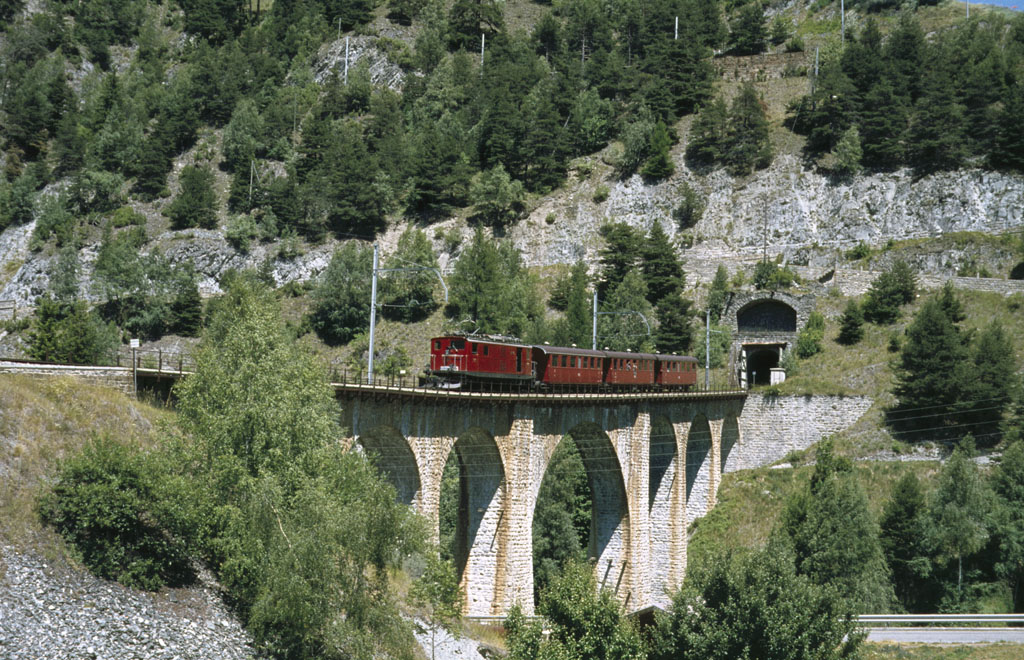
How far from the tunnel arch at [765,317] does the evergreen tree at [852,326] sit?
6418 millimetres

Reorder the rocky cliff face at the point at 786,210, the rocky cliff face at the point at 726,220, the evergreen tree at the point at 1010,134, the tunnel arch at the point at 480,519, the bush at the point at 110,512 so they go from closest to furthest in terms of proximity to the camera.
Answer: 1. the bush at the point at 110,512
2. the tunnel arch at the point at 480,519
3. the evergreen tree at the point at 1010,134
4. the rocky cliff face at the point at 786,210
5. the rocky cliff face at the point at 726,220

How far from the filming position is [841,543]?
48.5m

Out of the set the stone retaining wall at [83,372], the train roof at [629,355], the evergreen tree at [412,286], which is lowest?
the stone retaining wall at [83,372]

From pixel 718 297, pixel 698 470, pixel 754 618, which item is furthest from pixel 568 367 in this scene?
pixel 718 297

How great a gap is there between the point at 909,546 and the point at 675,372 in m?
16.5

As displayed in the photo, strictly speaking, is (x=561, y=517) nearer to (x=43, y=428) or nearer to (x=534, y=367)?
(x=534, y=367)

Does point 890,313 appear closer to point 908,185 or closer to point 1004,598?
point 908,185

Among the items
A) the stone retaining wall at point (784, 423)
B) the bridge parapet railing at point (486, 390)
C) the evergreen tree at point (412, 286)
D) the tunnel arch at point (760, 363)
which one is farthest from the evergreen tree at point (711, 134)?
the bridge parapet railing at point (486, 390)

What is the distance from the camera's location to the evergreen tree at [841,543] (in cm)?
4784

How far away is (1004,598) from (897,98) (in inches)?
2213

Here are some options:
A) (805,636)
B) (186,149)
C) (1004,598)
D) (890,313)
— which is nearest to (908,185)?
(890,313)

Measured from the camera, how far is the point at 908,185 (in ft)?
291

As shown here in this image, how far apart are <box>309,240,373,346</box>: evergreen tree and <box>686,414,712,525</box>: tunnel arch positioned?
32.7m

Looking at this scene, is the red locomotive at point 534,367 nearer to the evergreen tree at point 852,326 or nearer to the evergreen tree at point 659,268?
the evergreen tree at point 852,326
